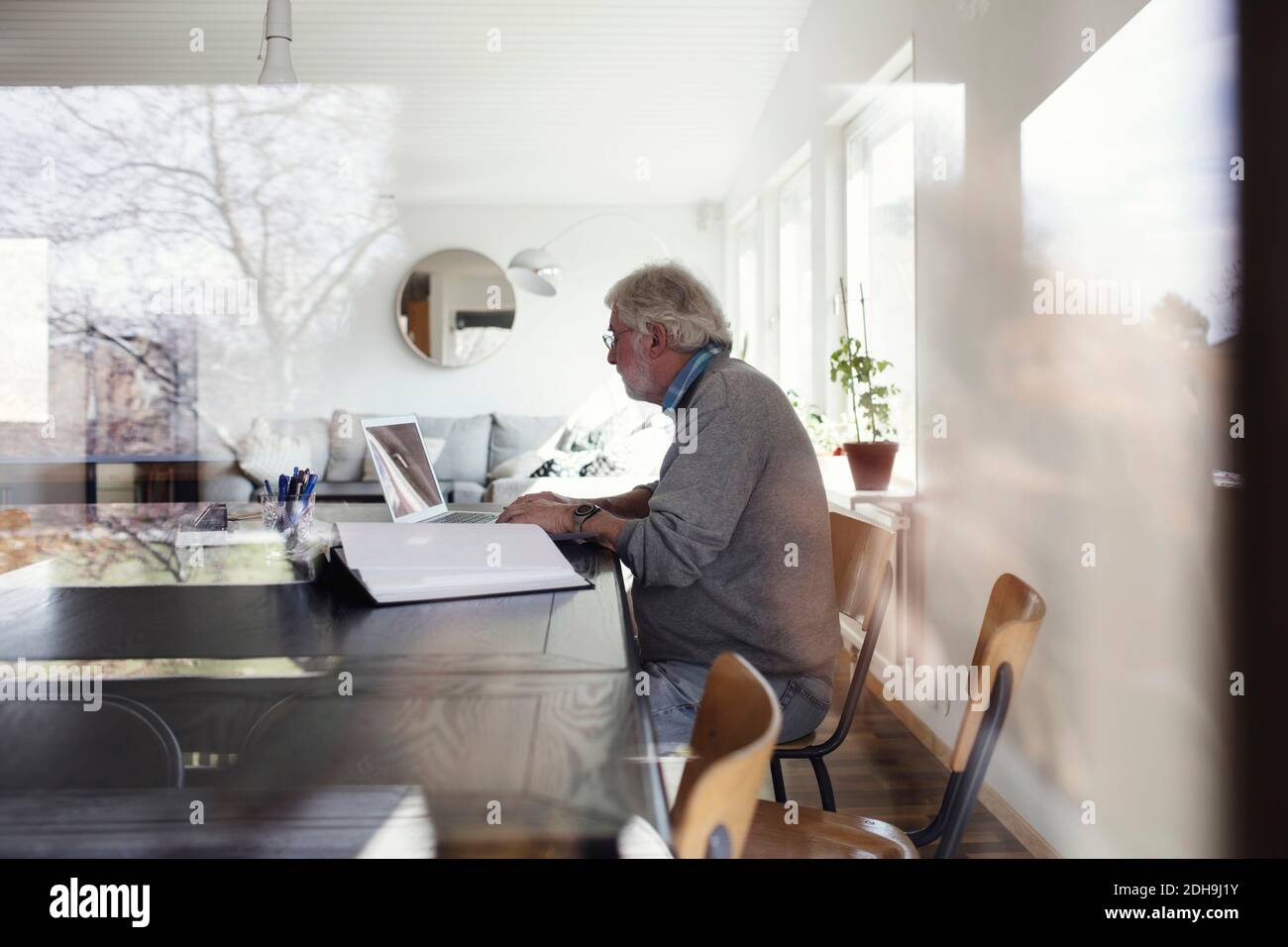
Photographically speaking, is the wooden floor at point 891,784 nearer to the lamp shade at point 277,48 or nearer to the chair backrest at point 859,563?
the chair backrest at point 859,563

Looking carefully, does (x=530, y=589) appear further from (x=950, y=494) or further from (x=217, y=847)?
(x=950, y=494)

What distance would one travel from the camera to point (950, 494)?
2467mm

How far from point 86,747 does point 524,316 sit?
251 inches

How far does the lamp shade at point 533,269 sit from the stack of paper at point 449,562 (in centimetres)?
426

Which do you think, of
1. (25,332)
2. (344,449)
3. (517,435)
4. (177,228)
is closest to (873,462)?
(517,435)

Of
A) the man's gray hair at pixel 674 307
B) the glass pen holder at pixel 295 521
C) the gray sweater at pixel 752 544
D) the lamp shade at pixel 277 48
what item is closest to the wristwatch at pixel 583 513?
the gray sweater at pixel 752 544

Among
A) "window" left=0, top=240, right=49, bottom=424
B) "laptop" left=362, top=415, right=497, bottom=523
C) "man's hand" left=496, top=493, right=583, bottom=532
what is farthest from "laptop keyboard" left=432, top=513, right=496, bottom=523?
"window" left=0, top=240, right=49, bottom=424

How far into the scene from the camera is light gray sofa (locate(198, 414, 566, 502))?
604cm

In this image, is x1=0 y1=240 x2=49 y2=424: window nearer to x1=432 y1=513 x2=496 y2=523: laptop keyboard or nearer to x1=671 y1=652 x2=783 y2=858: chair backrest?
x1=432 y1=513 x2=496 y2=523: laptop keyboard

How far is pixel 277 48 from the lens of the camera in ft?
9.11

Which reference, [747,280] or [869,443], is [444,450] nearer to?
[747,280]

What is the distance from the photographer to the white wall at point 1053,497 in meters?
1.45

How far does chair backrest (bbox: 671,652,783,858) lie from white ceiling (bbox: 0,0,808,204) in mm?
4147
